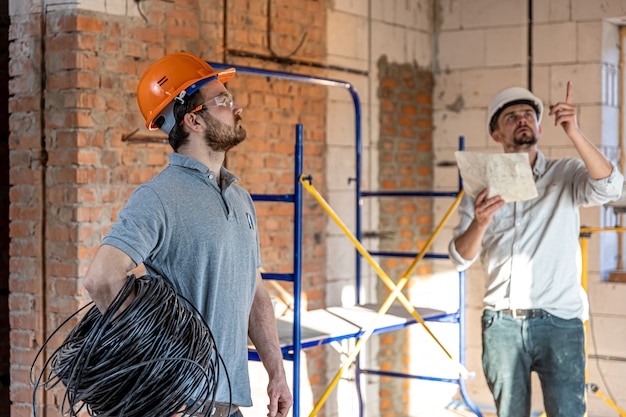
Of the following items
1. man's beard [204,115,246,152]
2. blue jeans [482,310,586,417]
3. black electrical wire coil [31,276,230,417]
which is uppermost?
man's beard [204,115,246,152]

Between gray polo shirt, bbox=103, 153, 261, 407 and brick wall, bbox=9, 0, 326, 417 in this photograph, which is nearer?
gray polo shirt, bbox=103, 153, 261, 407

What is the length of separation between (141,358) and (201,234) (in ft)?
1.23

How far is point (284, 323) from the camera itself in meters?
4.10

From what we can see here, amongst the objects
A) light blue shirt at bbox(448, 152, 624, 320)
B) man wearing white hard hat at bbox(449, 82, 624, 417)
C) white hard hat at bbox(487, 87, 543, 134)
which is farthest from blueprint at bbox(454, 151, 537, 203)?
white hard hat at bbox(487, 87, 543, 134)

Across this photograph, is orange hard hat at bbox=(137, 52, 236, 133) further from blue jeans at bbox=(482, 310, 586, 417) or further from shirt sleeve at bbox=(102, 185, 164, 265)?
blue jeans at bbox=(482, 310, 586, 417)

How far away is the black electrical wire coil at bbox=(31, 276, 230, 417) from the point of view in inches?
83.0

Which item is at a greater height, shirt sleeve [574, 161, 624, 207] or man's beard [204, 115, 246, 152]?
man's beard [204, 115, 246, 152]

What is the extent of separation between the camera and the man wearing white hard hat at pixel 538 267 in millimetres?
3494

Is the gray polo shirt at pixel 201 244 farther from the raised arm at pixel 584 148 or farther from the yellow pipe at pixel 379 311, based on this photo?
the raised arm at pixel 584 148

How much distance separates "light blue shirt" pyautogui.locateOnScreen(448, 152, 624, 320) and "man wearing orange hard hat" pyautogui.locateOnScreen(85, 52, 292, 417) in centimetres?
124
